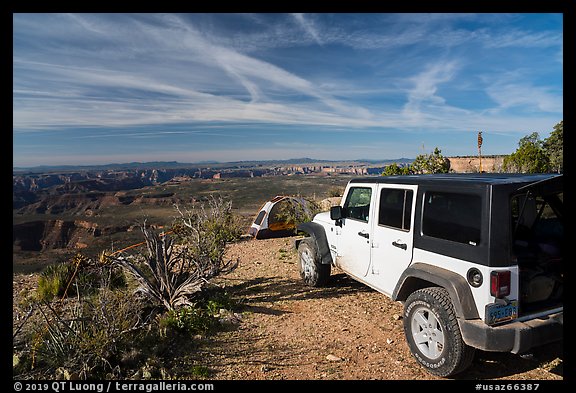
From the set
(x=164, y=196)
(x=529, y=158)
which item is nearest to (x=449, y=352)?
(x=529, y=158)

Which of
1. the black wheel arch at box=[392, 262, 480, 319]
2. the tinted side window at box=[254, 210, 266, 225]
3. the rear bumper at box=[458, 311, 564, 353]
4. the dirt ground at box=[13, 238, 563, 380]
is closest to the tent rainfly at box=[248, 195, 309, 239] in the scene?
the tinted side window at box=[254, 210, 266, 225]

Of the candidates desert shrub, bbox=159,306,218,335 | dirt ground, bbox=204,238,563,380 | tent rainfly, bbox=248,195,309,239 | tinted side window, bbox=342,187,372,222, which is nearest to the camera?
dirt ground, bbox=204,238,563,380

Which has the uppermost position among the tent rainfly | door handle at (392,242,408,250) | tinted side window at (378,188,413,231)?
tinted side window at (378,188,413,231)

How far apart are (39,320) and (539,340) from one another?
7299 millimetres

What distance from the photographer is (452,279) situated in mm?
3660

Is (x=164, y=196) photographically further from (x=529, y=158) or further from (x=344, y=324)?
(x=344, y=324)

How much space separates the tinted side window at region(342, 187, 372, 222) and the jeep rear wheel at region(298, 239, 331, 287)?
1200 millimetres

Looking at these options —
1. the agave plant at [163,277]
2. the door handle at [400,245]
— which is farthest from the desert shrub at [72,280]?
the door handle at [400,245]

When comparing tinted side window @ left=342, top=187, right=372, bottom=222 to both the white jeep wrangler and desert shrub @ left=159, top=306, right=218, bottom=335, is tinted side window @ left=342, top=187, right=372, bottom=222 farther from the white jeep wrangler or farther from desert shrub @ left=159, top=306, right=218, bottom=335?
desert shrub @ left=159, top=306, right=218, bottom=335

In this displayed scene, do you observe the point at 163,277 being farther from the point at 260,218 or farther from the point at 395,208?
the point at 260,218

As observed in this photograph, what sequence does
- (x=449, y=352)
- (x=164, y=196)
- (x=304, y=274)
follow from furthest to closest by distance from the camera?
(x=164, y=196), (x=304, y=274), (x=449, y=352)

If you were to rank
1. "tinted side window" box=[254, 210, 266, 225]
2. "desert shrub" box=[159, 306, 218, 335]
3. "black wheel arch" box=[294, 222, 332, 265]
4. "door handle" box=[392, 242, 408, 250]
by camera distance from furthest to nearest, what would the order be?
"tinted side window" box=[254, 210, 266, 225] < "black wheel arch" box=[294, 222, 332, 265] < "desert shrub" box=[159, 306, 218, 335] < "door handle" box=[392, 242, 408, 250]

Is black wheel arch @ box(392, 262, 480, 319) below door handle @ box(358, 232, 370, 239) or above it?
below

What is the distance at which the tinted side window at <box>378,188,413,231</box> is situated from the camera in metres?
4.48
